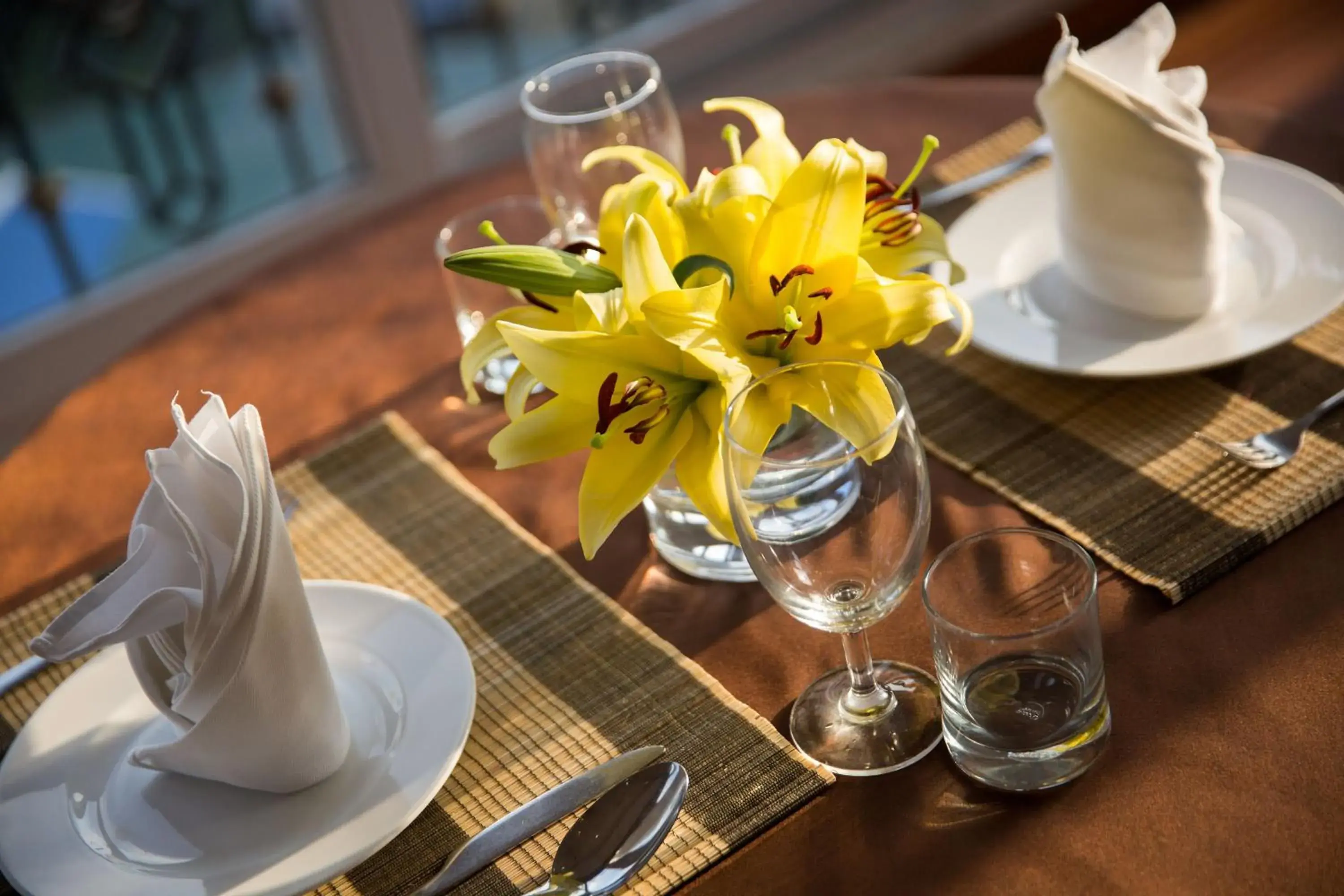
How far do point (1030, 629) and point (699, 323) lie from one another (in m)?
0.25

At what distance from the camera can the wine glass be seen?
738 mm

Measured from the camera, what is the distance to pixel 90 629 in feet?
2.54

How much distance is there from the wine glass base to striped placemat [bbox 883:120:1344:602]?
0.53 feet

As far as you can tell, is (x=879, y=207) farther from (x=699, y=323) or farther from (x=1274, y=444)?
(x=1274, y=444)

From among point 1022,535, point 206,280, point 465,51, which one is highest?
point 1022,535

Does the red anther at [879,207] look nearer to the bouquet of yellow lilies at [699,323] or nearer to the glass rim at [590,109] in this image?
the bouquet of yellow lilies at [699,323]

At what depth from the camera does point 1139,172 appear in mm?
1019

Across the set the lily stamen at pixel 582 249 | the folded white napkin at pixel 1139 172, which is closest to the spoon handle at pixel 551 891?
the lily stamen at pixel 582 249

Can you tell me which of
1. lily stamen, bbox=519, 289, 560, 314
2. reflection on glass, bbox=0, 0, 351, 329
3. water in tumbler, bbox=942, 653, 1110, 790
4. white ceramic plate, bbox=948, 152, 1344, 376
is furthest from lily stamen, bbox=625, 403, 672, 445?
reflection on glass, bbox=0, 0, 351, 329

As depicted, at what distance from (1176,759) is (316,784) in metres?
0.47

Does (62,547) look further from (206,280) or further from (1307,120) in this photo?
(206,280)

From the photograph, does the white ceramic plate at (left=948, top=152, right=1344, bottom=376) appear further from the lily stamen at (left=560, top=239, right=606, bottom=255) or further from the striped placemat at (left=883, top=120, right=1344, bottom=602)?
the lily stamen at (left=560, top=239, right=606, bottom=255)

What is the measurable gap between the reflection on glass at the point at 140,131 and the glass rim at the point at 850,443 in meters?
1.88

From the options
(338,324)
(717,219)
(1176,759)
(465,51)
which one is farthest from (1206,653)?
(465,51)
